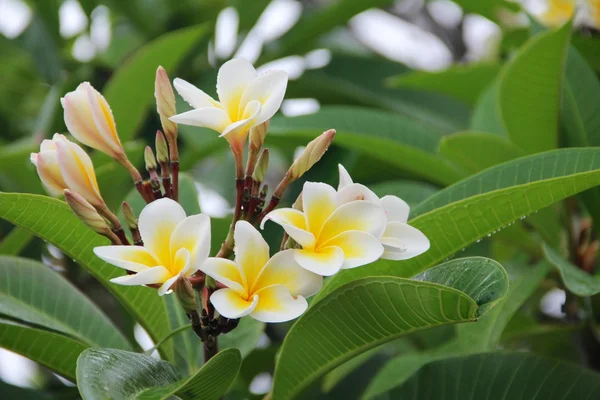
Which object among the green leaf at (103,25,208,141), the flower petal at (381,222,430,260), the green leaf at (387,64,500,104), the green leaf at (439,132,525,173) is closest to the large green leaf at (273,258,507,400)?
the flower petal at (381,222,430,260)

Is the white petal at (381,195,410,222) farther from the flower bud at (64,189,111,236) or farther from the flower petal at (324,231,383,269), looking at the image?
the flower bud at (64,189,111,236)

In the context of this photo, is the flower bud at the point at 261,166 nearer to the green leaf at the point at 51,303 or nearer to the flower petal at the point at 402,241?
the flower petal at the point at 402,241

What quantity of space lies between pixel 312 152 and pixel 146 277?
232mm

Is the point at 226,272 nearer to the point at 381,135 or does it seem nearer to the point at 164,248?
the point at 164,248

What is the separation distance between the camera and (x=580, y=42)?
1.51m

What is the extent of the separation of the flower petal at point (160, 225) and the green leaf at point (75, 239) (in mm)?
139

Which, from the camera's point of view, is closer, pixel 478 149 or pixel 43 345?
pixel 43 345

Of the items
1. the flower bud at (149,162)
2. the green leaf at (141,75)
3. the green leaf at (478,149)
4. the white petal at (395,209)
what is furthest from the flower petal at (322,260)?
the green leaf at (141,75)

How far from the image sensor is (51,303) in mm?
1019

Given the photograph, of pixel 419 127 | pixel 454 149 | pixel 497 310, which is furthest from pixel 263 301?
pixel 419 127

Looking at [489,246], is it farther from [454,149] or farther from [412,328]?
[412,328]

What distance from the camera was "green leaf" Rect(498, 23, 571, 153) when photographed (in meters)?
1.16

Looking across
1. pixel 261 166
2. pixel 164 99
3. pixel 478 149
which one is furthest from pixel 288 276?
pixel 478 149

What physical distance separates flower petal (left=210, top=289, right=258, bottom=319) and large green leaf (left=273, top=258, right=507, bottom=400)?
0.33 ft
